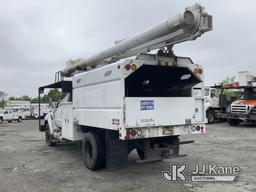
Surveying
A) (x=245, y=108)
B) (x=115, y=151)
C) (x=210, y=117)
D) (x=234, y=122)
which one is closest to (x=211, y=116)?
(x=210, y=117)

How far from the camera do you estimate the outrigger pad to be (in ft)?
22.4

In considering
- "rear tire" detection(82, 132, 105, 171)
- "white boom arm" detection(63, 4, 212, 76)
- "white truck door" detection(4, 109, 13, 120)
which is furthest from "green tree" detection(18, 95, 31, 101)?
"white boom arm" detection(63, 4, 212, 76)

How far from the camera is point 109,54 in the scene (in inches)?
318

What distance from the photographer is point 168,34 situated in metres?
6.06

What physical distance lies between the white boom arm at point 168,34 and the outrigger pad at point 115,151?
2.08m

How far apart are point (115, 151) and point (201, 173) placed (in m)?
Answer: 2.09

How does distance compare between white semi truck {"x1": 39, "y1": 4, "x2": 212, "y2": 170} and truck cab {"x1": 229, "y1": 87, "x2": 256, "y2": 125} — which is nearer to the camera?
white semi truck {"x1": 39, "y1": 4, "x2": 212, "y2": 170}

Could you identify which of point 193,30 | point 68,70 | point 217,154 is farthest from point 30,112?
point 193,30

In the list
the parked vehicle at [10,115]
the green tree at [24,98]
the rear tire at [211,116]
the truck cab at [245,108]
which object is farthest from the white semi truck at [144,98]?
the green tree at [24,98]

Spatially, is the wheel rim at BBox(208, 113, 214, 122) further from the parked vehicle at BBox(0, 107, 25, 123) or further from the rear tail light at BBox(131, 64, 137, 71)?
the parked vehicle at BBox(0, 107, 25, 123)

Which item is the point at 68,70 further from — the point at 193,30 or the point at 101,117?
the point at 193,30

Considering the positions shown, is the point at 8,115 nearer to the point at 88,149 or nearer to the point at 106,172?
the point at 88,149

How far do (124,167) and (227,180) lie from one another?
2.54 meters

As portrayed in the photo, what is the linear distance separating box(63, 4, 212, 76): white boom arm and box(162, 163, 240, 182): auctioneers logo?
2.91 m
